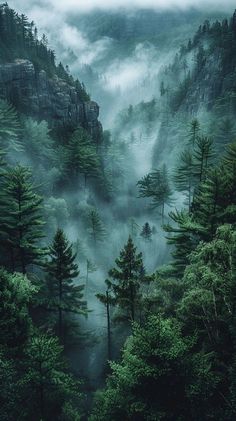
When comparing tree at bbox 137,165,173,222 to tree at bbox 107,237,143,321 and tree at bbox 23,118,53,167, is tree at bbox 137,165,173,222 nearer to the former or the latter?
tree at bbox 23,118,53,167

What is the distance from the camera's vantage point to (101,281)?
2581 inches

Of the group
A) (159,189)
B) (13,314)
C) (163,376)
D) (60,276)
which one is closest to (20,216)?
(60,276)

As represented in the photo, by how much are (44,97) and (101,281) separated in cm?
5913

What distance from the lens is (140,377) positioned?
71.6ft

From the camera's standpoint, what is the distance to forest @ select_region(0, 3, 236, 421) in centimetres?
2173

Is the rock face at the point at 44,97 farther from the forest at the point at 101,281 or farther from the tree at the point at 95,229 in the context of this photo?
the tree at the point at 95,229

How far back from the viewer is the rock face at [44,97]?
324ft

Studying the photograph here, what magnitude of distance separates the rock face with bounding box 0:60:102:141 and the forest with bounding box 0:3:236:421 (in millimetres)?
363

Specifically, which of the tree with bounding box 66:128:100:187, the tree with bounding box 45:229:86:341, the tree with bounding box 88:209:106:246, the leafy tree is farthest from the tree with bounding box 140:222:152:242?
the leafy tree

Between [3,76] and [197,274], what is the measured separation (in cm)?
8874

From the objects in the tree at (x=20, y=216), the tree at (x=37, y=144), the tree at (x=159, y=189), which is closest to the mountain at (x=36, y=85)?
the tree at (x=37, y=144)

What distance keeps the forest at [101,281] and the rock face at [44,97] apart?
0.36 meters

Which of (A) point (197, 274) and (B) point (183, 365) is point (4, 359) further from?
(A) point (197, 274)

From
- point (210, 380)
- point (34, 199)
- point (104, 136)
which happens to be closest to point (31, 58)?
point (104, 136)
